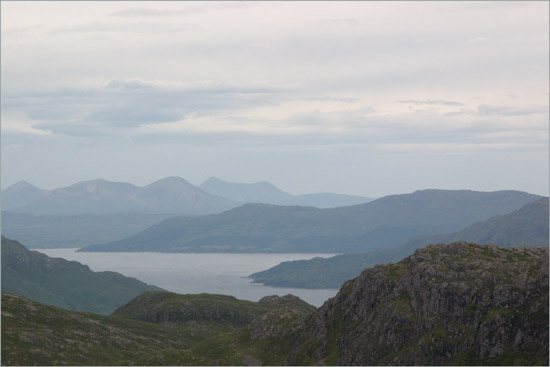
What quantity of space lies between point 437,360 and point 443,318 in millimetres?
12663

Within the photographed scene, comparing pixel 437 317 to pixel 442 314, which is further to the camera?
pixel 442 314

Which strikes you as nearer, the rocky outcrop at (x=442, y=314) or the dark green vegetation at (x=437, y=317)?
the rocky outcrop at (x=442, y=314)

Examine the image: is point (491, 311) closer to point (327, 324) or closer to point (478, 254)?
point (478, 254)

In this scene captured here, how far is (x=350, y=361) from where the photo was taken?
176 meters

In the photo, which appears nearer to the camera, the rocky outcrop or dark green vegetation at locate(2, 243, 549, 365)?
the rocky outcrop

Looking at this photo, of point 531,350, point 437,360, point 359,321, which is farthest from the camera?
point 359,321

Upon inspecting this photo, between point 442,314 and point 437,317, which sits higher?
point 442,314

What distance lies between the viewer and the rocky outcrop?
161m

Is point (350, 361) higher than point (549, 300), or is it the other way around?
point (549, 300)

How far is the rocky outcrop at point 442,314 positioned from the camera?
161 metres

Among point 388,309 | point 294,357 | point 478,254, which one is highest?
point 478,254

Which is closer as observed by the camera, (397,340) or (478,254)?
(397,340)

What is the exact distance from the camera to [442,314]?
575ft

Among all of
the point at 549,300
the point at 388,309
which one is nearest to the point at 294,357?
the point at 388,309
